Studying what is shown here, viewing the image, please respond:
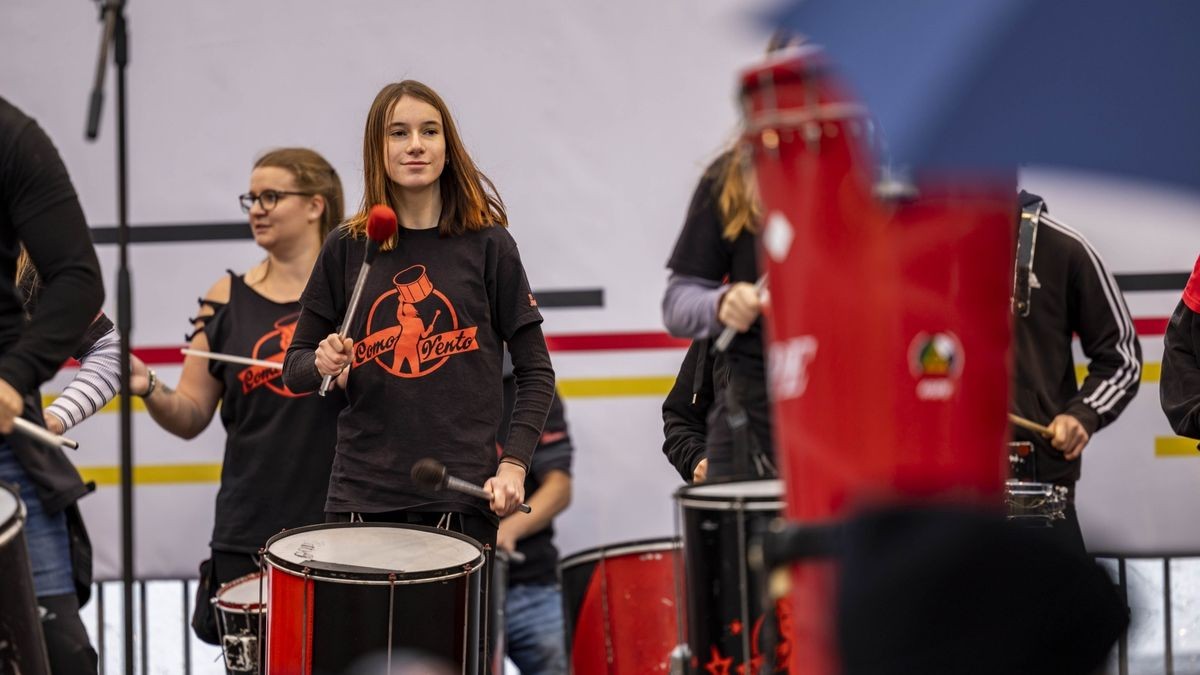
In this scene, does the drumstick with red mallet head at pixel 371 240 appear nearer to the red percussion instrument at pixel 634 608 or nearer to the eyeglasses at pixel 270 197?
the red percussion instrument at pixel 634 608

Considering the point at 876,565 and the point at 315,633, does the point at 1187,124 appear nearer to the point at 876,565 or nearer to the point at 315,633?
the point at 876,565

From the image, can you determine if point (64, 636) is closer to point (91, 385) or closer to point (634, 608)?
point (91, 385)

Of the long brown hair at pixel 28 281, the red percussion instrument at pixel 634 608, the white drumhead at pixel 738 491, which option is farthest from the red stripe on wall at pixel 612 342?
the white drumhead at pixel 738 491

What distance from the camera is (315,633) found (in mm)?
3191

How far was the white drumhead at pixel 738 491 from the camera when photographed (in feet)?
9.64

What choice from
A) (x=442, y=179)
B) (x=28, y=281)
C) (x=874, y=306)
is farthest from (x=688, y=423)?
(x=874, y=306)

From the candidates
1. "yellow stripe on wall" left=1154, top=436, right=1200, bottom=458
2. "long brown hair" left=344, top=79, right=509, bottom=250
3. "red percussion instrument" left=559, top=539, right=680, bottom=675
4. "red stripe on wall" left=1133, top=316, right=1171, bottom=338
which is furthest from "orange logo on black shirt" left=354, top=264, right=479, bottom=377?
"yellow stripe on wall" left=1154, top=436, right=1200, bottom=458

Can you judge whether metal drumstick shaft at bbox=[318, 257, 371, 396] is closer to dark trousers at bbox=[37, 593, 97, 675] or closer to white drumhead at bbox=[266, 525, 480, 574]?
white drumhead at bbox=[266, 525, 480, 574]

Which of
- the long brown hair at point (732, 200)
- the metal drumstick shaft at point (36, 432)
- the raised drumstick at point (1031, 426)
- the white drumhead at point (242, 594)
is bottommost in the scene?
the white drumhead at point (242, 594)

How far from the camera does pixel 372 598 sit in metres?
3.18

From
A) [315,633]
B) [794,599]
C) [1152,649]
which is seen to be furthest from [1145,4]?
[1152,649]

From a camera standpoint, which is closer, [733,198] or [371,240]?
[733,198]

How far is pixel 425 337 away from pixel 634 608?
1.09 m

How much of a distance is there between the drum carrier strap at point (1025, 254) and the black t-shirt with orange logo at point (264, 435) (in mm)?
1896
